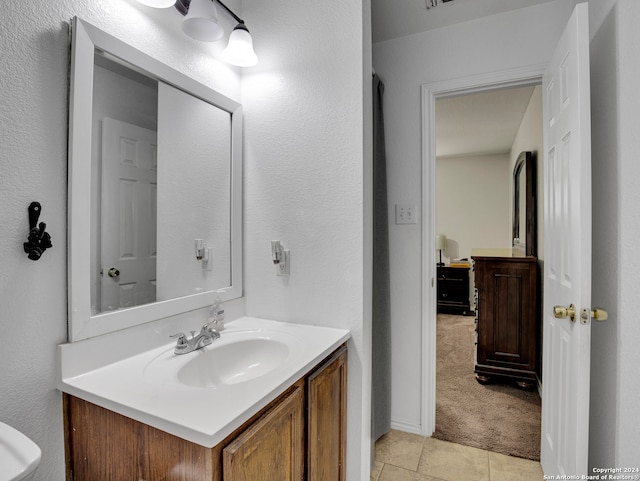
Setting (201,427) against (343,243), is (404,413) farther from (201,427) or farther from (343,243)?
(201,427)

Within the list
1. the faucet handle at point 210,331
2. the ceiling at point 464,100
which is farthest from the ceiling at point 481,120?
the faucet handle at point 210,331

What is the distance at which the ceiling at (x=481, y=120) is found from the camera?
3126 millimetres

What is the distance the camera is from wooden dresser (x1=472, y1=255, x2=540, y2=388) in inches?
97.9

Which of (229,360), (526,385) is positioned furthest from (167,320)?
(526,385)

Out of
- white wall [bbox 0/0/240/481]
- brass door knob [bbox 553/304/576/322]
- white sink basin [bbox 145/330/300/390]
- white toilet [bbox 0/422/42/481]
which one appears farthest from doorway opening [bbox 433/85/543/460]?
white toilet [bbox 0/422/42/481]

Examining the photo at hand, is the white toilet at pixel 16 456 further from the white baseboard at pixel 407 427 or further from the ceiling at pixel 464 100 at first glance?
the ceiling at pixel 464 100

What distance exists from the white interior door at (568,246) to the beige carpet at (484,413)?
0.30m

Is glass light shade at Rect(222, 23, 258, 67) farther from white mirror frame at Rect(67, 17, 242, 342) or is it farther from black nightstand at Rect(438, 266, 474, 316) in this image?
black nightstand at Rect(438, 266, 474, 316)

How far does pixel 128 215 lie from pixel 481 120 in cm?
370

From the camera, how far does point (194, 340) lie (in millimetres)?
1229

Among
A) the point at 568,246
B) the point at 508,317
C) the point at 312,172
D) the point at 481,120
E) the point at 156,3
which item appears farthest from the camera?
the point at 481,120

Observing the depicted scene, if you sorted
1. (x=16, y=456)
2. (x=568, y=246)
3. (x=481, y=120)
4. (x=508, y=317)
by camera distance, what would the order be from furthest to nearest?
(x=481, y=120), (x=508, y=317), (x=568, y=246), (x=16, y=456)

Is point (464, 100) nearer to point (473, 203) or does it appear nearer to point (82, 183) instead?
point (473, 203)

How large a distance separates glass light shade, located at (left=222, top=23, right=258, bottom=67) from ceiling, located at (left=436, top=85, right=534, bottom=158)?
1.60 metres
